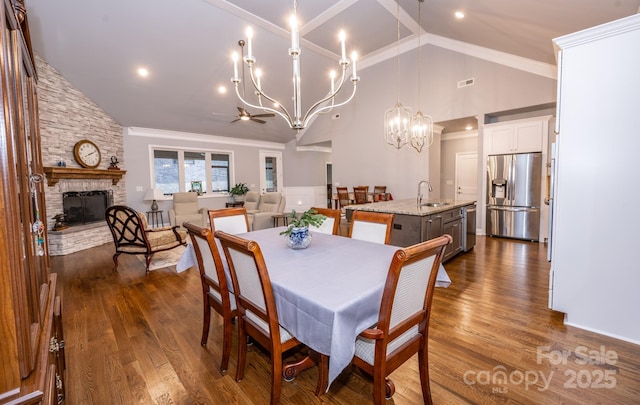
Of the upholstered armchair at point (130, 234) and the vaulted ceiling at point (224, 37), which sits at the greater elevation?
the vaulted ceiling at point (224, 37)

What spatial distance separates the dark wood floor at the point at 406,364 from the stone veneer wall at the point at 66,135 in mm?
2539

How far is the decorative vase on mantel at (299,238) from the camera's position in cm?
205

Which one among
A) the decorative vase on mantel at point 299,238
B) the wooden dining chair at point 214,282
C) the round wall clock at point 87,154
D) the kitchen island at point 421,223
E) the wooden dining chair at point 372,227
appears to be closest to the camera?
the wooden dining chair at point 214,282

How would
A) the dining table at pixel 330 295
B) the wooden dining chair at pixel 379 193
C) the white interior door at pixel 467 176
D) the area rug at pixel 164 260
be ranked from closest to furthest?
the dining table at pixel 330 295, the area rug at pixel 164 260, the wooden dining chair at pixel 379 193, the white interior door at pixel 467 176

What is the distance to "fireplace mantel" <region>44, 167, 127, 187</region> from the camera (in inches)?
198

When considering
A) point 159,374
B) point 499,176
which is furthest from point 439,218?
point 159,374

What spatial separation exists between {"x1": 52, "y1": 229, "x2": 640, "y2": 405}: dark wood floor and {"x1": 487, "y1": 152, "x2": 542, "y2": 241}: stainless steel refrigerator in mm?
2615

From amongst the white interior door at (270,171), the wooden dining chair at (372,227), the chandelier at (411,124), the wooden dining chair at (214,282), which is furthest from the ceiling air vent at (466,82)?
the wooden dining chair at (214,282)

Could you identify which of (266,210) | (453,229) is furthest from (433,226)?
(266,210)

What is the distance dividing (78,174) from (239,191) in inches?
152

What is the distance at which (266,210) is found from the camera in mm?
7211

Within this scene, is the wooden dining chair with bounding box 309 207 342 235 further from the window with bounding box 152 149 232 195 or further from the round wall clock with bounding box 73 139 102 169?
the window with bounding box 152 149 232 195

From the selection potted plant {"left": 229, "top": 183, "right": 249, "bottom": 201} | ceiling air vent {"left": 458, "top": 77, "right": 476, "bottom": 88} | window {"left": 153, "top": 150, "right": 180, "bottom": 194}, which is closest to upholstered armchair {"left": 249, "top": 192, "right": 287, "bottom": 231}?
potted plant {"left": 229, "top": 183, "right": 249, "bottom": 201}

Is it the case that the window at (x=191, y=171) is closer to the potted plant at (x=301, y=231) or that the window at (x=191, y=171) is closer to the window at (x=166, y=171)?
the window at (x=166, y=171)
